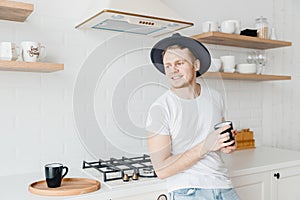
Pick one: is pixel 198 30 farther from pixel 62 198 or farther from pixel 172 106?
pixel 62 198

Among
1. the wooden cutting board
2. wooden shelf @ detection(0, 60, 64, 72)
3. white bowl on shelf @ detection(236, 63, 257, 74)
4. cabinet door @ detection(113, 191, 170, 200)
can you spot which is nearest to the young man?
cabinet door @ detection(113, 191, 170, 200)

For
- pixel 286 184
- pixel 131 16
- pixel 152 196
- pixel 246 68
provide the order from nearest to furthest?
pixel 152 196, pixel 131 16, pixel 286 184, pixel 246 68

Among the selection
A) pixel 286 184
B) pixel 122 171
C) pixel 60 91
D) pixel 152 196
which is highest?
pixel 60 91

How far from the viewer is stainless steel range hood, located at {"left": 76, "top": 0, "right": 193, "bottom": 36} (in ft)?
5.63

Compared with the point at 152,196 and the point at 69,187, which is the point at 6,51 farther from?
the point at 152,196

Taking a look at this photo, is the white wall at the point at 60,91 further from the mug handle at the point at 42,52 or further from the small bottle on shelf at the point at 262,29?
the small bottle on shelf at the point at 262,29

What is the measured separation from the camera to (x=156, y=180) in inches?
63.6

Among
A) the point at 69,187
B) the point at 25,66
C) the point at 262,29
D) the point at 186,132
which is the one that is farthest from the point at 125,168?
the point at 262,29

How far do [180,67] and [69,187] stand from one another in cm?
69

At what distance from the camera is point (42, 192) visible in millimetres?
1419

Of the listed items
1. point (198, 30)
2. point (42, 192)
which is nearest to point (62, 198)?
point (42, 192)

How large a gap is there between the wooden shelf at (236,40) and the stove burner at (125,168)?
94 centimetres

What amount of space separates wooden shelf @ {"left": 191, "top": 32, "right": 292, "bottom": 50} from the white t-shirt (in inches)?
37.1

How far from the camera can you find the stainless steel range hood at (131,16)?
1.72 m
